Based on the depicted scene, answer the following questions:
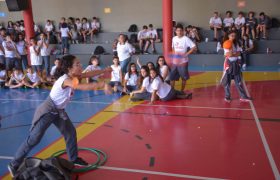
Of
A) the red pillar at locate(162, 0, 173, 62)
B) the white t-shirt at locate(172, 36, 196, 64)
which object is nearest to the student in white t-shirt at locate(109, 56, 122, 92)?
the white t-shirt at locate(172, 36, 196, 64)

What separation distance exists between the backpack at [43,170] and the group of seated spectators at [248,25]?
1212 centimetres

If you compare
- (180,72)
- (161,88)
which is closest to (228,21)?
(180,72)

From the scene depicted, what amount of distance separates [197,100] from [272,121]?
215 cm

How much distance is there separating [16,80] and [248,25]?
410 inches

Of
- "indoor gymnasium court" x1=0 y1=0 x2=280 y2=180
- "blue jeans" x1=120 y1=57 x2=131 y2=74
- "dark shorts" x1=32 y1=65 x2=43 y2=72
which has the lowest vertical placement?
"indoor gymnasium court" x1=0 y1=0 x2=280 y2=180

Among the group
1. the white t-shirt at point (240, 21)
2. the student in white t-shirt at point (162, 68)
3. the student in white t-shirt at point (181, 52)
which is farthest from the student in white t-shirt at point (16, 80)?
the white t-shirt at point (240, 21)

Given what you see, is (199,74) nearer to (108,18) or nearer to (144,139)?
(144,139)

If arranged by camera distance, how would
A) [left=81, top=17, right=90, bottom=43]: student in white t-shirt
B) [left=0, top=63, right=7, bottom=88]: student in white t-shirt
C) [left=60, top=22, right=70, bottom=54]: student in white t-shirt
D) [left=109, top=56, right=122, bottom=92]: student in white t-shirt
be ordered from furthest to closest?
[left=81, top=17, right=90, bottom=43]: student in white t-shirt < [left=60, top=22, right=70, bottom=54]: student in white t-shirt < [left=0, top=63, right=7, bottom=88]: student in white t-shirt < [left=109, top=56, right=122, bottom=92]: student in white t-shirt

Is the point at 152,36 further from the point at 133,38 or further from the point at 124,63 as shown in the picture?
the point at 124,63

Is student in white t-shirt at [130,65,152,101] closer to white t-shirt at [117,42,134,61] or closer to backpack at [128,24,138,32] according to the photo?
white t-shirt at [117,42,134,61]

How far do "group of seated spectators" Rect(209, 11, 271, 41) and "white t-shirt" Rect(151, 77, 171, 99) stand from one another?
7.61 metres

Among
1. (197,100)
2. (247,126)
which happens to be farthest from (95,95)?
(247,126)

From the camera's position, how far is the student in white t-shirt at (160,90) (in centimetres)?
735

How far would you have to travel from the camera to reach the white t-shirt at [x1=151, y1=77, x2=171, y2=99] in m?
7.40
